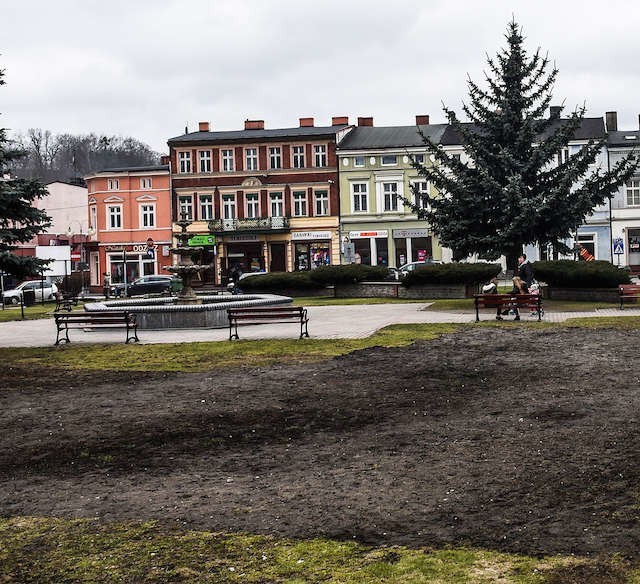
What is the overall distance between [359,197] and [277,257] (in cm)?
724

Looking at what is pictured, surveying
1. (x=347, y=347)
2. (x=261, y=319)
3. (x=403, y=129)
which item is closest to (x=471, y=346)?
(x=347, y=347)

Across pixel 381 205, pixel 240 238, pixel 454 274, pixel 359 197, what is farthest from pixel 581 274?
pixel 240 238

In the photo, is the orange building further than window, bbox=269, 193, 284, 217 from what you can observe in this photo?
Yes

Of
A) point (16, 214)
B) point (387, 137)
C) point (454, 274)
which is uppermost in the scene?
point (387, 137)

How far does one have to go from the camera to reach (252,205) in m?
61.6

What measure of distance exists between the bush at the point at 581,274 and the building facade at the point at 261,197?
1210 inches

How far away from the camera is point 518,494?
22.1ft

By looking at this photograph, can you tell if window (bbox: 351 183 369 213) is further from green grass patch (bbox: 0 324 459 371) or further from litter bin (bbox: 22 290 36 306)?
green grass patch (bbox: 0 324 459 371)

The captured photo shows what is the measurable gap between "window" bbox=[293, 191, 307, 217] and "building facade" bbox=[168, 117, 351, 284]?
0.07m

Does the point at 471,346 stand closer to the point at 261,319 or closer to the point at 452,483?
the point at 261,319

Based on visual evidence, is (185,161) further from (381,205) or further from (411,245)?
(411,245)

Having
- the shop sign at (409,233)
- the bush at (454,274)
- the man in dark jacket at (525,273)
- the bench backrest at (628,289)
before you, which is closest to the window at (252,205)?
the shop sign at (409,233)

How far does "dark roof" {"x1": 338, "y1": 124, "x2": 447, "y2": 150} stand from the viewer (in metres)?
59.6

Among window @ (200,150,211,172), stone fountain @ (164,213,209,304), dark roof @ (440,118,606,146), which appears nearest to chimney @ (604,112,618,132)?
dark roof @ (440,118,606,146)
